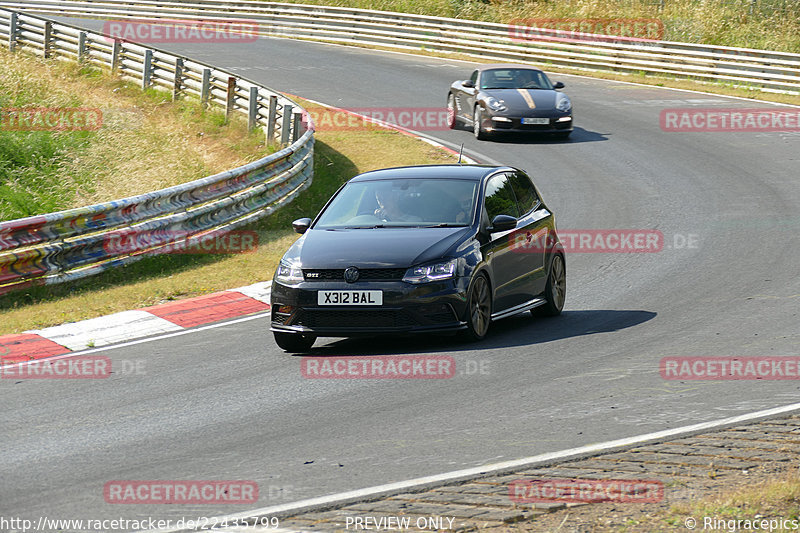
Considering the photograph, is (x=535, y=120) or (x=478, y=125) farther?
(x=478, y=125)

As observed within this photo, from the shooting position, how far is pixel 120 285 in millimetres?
14055

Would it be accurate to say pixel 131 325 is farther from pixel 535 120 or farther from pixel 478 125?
pixel 478 125

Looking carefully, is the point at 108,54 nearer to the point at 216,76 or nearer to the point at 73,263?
the point at 216,76

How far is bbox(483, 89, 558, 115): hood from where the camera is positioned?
81.3 ft

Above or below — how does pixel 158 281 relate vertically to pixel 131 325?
below

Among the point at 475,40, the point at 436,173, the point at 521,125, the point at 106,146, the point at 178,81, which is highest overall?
the point at 436,173

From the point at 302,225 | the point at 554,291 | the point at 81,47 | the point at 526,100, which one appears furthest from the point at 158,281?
the point at 81,47

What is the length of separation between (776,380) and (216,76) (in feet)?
65.0

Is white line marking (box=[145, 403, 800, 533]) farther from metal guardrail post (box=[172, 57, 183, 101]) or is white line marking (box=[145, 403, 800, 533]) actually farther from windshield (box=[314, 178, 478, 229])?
metal guardrail post (box=[172, 57, 183, 101])

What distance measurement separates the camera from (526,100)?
2481 centimetres

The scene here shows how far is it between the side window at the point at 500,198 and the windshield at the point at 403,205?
7.5 inches

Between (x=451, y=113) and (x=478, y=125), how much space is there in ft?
5.71

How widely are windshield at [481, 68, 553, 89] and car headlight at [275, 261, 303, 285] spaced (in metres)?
15.7

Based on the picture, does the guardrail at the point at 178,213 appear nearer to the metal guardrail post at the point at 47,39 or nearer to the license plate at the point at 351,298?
the license plate at the point at 351,298
